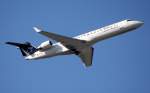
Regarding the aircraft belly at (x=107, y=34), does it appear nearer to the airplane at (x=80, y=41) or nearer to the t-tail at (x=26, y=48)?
the airplane at (x=80, y=41)

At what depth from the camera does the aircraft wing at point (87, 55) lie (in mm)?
31656

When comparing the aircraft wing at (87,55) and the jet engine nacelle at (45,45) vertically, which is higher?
the jet engine nacelle at (45,45)

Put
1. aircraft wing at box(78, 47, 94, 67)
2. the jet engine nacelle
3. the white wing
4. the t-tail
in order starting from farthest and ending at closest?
the t-tail
aircraft wing at box(78, 47, 94, 67)
the jet engine nacelle
the white wing

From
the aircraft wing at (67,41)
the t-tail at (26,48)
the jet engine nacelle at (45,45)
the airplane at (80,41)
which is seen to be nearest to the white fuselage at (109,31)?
the airplane at (80,41)

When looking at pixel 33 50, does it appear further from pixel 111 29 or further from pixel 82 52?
pixel 111 29

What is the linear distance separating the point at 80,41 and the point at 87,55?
3182 millimetres

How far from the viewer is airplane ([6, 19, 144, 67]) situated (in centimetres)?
2891

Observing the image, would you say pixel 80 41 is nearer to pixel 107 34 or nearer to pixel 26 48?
pixel 107 34

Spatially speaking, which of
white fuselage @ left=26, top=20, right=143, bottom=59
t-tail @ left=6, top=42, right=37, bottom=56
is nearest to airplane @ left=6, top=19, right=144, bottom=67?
white fuselage @ left=26, top=20, right=143, bottom=59

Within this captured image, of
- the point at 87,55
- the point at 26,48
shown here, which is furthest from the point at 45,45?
the point at 87,55

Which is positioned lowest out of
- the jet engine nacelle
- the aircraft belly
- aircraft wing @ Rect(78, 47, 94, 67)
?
aircraft wing @ Rect(78, 47, 94, 67)

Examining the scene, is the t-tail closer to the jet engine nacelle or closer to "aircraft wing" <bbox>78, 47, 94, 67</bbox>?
the jet engine nacelle

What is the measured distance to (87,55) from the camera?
106 feet

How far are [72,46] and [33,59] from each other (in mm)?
4625
